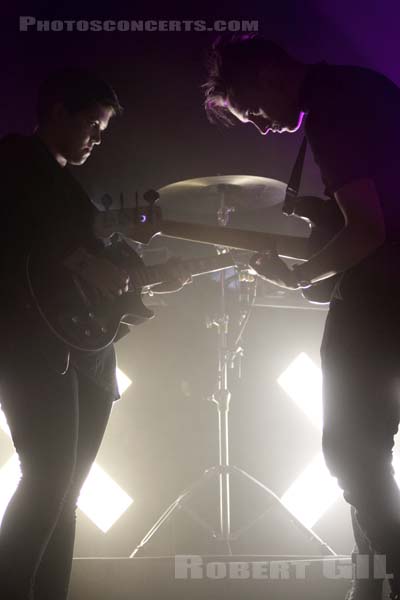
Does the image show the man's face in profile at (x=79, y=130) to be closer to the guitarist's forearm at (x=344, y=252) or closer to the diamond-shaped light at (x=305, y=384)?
the guitarist's forearm at (x=344, y=252)

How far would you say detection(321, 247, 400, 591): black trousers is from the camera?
1423 mm

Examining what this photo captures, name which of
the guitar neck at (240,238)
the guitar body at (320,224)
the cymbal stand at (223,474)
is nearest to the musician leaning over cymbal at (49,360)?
the guitar neck at (240,238)

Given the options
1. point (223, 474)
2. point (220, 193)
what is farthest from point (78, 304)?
point (223, 474)

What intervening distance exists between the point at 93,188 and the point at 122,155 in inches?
16.4

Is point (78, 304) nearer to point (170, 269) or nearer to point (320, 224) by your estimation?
point (170, 269)

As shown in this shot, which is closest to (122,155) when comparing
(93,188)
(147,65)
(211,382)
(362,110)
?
(93,188)

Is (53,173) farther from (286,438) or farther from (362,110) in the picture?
(286,438)

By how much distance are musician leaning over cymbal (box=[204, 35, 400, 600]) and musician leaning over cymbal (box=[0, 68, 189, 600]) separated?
0.70 meters

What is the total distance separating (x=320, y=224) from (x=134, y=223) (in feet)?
2.75

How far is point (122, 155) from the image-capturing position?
3910 mm

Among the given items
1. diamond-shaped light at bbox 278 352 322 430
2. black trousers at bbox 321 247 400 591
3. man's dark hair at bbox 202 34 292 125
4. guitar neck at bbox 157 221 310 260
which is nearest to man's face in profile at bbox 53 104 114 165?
man's dark hair at bbox 202 34 292 125

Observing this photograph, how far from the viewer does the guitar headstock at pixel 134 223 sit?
230 cm

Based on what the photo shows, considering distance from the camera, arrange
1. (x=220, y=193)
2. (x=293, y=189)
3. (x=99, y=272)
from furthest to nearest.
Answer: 1. (x=220, y=193)
2. (x=293, y=189)
3. (x=99, y=272)

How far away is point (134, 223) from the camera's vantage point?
2434mm
